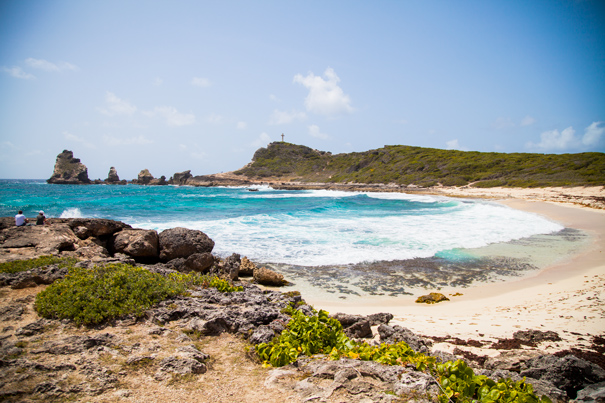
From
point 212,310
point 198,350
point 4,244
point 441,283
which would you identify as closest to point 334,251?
point 441,283

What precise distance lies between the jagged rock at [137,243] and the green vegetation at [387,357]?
6775mm

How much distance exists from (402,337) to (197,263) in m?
6.54

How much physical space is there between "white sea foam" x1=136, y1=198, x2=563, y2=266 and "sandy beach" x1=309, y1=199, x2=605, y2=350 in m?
4.02

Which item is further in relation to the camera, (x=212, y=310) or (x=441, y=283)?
(x=441, y=283)

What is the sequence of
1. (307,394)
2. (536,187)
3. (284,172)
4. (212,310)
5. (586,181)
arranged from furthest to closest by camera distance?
(284,172)
(536,187)
(586,181)
(212,310)
(307,394)

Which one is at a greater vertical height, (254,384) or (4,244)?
(4,244)

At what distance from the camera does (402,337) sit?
515cm

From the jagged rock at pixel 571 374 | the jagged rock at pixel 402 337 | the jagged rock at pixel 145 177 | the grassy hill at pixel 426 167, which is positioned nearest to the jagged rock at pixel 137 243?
the jagged rock at pixel 402 337

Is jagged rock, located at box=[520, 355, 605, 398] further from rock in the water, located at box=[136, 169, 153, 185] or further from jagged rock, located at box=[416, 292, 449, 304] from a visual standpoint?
rock in the water, located at box=[136, 169, 153, 185]

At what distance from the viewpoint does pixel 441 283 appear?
9914 millimetres

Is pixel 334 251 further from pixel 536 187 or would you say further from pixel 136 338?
pixel 536 187

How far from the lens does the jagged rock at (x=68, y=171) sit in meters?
106

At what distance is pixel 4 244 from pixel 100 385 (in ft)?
24.7

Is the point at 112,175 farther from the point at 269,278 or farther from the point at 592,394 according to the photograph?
the point at 592,394
